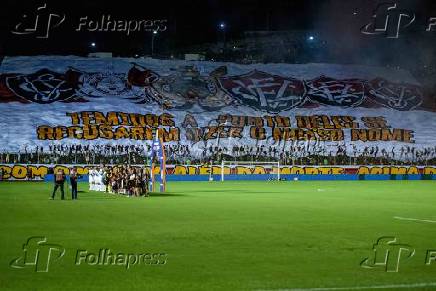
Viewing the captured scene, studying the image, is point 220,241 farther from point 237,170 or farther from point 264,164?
point 264,164

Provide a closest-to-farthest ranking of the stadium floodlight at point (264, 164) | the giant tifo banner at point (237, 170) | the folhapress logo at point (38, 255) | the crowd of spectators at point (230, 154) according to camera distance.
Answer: the folhapress logo at point (38, 255)
the giant tifo banner at point (237, 170)
the crowd of spectators at point (230, 154)
the stadium floodlight at point (264, 164)

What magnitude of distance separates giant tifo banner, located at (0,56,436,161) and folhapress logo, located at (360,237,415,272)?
49199 millimetres

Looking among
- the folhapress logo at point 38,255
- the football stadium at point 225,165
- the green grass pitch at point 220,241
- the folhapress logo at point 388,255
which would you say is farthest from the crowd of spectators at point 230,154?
the folhapress logo at point 388,255

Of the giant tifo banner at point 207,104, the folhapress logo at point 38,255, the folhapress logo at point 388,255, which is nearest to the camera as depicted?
the folhapress logo at point 38,255

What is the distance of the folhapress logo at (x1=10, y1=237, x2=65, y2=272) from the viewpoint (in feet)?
44.3

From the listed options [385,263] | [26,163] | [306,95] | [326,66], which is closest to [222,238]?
[385,263]

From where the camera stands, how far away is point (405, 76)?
82000mm

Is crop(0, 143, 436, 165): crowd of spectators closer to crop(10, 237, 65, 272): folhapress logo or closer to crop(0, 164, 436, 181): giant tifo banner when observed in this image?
crop(0, 164, 436, 181): giant tifo banner

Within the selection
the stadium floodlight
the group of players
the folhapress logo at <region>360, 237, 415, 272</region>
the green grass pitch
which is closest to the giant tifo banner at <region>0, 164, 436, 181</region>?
the stadium floodlight

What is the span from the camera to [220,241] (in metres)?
17.5

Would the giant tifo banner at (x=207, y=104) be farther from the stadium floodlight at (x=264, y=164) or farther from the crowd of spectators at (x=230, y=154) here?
the stadium floodlight at (x=264, y=164)

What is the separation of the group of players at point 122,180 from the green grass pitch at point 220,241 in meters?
5.37

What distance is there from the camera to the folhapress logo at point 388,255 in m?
13.8

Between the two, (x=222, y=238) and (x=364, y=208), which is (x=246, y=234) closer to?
(x=222, y=238)
